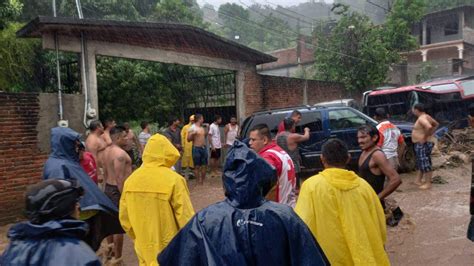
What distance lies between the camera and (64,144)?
164 inches

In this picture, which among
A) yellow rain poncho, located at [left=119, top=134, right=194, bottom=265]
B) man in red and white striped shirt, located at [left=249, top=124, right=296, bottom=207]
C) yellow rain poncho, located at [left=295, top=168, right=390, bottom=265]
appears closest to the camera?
yellow rain poncho, located at [left=295, top=168, right=390, bottom=265]

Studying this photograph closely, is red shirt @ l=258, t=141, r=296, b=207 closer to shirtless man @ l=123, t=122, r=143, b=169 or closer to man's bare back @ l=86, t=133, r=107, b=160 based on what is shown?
man's bare back @ l=86, t=133, r=107, b=160

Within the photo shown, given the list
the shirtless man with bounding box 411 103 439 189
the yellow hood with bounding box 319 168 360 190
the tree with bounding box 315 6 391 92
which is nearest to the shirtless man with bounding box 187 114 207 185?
the shirtless man with bounding box 411 103 439 189

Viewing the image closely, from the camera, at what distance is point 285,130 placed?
7.02 meters

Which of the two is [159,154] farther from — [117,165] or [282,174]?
[117,165]

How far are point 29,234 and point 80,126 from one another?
7.82 metres

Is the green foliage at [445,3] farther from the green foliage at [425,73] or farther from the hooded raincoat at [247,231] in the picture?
the hooded raincoat at [247,231]

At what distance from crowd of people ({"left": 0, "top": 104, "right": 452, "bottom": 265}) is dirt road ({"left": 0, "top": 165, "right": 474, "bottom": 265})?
1.72 meters

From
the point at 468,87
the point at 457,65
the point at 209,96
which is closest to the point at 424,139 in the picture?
the point at 468,87

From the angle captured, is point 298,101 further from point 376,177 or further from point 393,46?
point 376,177

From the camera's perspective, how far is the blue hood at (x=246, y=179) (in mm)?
2109

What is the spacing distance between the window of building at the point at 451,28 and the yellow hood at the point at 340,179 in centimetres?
3647

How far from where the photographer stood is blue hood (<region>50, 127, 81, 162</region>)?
13.7 ft

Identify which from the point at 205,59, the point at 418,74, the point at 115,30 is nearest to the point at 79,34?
the point at 115,30
